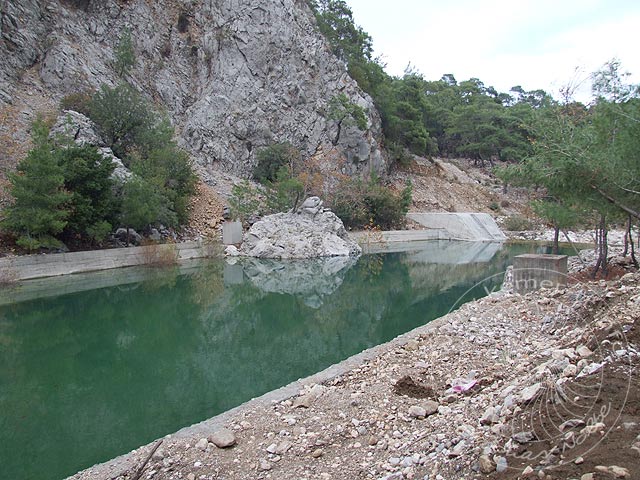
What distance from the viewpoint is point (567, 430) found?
263 centimetres

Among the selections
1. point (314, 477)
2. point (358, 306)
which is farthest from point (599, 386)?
point (358, 306)

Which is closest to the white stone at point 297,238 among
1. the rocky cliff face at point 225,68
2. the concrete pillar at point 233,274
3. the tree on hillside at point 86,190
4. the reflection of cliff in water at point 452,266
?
the concrete pillar at point 233,274

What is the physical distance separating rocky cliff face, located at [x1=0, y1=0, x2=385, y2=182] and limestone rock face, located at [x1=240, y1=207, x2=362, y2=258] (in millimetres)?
8660

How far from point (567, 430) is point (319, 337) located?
672 centimetres

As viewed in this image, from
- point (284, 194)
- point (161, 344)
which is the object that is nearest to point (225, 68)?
point (284, 194)

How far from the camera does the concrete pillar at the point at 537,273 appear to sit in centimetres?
916

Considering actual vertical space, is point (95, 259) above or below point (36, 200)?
below

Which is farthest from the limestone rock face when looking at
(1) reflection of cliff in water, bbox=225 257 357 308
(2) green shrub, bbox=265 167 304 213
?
(2) green shrub, bbox=265 167 304 213

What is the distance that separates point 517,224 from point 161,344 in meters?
33.0

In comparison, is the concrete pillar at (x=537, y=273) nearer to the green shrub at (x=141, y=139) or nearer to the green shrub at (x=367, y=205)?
the green shrub at (x=141, y=139)

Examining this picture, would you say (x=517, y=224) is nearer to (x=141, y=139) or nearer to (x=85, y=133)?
(x=141, y=139)

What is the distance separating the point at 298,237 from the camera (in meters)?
22.4

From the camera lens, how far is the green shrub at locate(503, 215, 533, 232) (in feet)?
117

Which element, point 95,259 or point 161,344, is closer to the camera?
point 161,344
